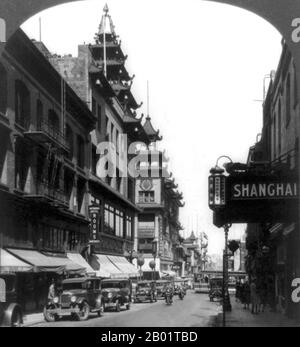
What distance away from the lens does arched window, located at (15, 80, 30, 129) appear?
24.6 meters

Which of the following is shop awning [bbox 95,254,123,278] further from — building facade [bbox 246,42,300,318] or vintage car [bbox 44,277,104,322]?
building facade [bbox 246,42,300,318]

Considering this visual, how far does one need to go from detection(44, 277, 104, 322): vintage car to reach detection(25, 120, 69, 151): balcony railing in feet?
21.2

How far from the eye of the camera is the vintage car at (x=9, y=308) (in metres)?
12.5

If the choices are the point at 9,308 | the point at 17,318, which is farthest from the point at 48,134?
the point at 17,318

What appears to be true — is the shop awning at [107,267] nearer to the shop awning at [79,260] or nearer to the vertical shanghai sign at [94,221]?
the vertical shanghai sign at [94,221]

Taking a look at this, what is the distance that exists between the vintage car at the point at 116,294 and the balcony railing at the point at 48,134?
33.6 feet

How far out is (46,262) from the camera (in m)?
27.9

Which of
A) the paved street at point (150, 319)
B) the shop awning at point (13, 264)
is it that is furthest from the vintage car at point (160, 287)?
the shop awning at point (13, 264)

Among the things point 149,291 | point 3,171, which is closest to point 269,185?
point 3,171

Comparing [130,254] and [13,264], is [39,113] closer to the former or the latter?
[13,264]

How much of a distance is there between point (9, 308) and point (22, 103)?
1170 centimetres
